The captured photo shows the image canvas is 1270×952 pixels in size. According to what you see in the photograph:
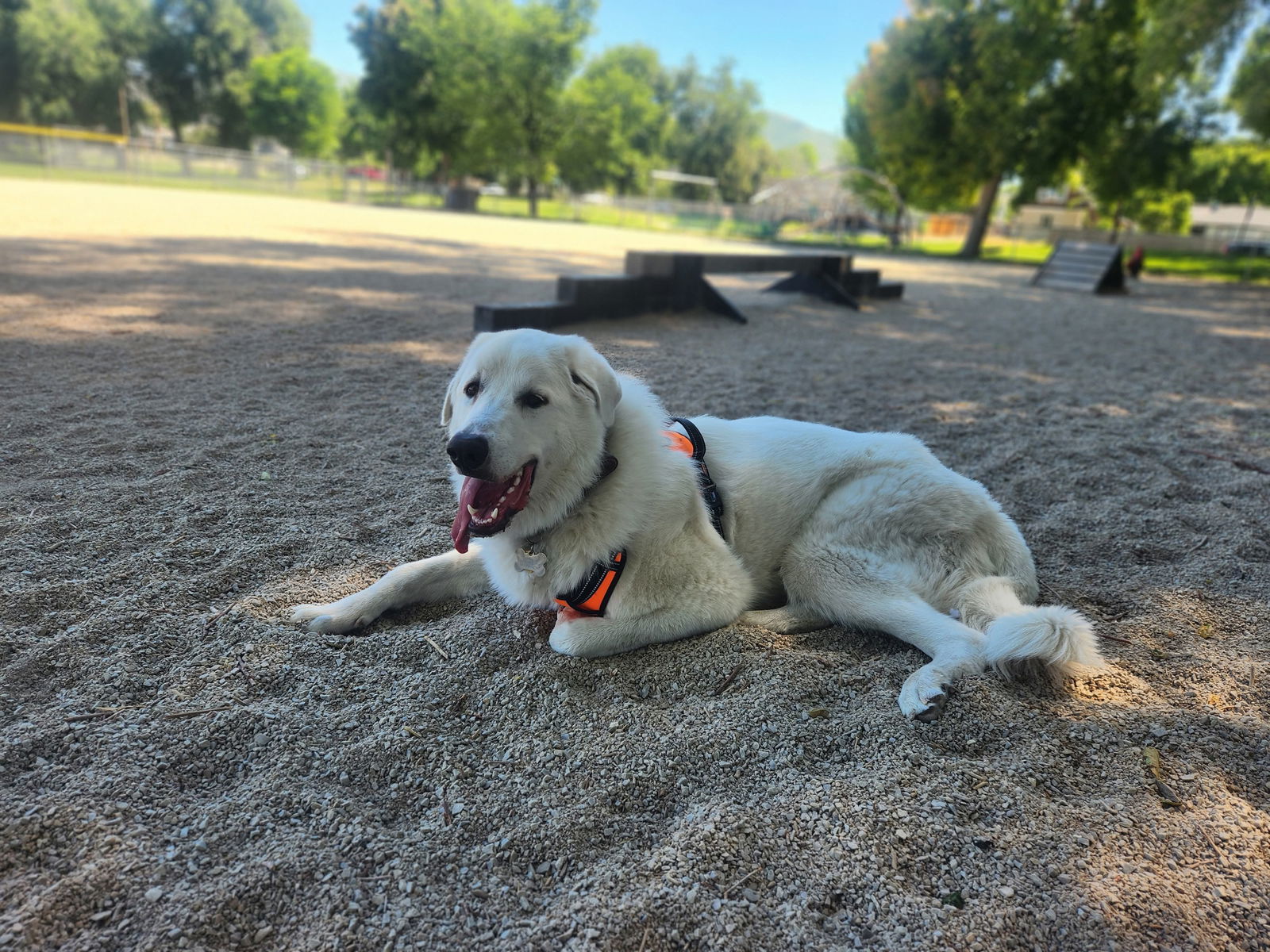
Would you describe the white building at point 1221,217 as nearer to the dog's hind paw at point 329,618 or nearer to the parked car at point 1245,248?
the parked car at point 1245,248

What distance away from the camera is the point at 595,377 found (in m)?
2.87

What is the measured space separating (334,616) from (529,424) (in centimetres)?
117

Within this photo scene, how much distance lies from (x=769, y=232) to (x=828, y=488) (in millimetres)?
42337

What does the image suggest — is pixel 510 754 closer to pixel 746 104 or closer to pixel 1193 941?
pixel 1193 941

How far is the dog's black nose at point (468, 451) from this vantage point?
2.50 m

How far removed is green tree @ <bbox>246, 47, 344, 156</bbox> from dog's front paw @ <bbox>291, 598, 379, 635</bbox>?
79.7 meters

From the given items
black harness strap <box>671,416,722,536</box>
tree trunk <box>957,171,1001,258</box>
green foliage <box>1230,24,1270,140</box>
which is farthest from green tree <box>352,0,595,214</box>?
black harness strap <box>671,416,722,536</box>

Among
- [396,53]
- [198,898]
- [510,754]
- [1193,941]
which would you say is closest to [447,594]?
[510,754]

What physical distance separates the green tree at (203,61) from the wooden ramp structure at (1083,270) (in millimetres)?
70427

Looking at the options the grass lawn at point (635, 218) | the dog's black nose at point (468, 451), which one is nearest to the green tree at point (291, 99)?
the grass lawn at point (635, 218)

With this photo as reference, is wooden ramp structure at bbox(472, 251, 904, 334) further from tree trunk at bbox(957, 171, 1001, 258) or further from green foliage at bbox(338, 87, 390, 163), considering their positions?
green foliage at bbox(338, 87, 390, 163)

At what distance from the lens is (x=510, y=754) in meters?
2.38

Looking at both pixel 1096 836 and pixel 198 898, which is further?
pixel 1096 836

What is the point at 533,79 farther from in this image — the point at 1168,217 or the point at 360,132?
the point at 1168,217
